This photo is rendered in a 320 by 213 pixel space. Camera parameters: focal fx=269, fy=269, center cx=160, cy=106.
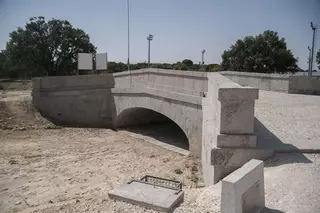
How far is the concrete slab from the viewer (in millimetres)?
3879

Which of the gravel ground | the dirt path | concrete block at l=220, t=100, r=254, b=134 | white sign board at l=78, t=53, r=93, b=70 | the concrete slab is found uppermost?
white sign board at l=78, t=53, r=93, b=70

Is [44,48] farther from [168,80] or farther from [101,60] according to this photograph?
[168,80]

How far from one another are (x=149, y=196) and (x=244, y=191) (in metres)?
1.69

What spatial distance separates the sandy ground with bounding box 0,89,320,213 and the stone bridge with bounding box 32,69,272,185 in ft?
1.69

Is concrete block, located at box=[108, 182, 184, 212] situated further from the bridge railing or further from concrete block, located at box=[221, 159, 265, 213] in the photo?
the bridge railing

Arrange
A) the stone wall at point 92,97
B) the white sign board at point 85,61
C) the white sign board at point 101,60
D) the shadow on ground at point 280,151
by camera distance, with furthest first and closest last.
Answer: the white sign board at point 101,60
the white sign board at point 85,61
the stone wall at point 92,97
the shadow on ground at point 280,151

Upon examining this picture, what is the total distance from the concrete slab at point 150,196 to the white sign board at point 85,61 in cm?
1392

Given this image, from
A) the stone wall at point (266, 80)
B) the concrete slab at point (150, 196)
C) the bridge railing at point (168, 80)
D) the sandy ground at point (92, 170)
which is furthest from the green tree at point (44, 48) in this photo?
the concrete slab at point (150, 196)

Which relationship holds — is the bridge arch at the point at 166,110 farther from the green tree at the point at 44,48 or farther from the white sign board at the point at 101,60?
the green tree at the point at 44,48

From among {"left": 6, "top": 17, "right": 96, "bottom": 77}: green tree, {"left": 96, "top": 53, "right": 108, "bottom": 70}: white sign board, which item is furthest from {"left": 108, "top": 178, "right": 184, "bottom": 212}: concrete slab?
{"left": 6, "top": 17, "right": 96, "bottom": 77}: green tree

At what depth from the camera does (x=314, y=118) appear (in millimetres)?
6895

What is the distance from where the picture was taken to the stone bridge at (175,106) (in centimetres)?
443

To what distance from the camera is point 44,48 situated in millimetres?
29312

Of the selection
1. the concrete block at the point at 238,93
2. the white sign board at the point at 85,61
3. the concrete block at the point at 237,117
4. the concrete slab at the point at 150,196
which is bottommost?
the concrete slab at the point at 150,196
